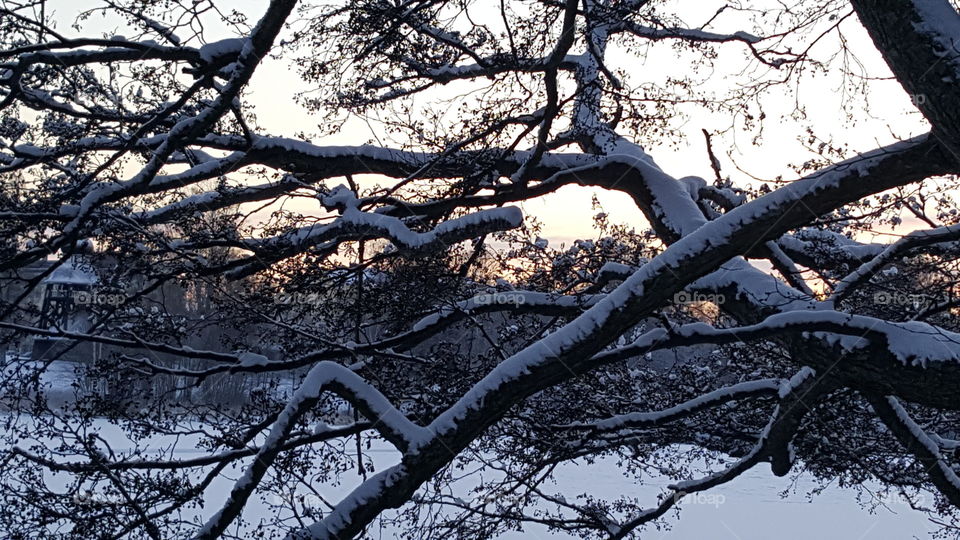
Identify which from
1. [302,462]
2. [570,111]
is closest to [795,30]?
[570,111]

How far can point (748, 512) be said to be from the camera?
19047mm

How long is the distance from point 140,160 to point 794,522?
1759 cm

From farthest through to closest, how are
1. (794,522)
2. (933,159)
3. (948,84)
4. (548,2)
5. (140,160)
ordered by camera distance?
(794,522), (140,160), (548,2), (933,159), (948,84)

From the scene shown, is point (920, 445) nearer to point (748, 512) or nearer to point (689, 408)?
point (689, 408)

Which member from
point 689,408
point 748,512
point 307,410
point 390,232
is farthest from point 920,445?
point 748,512

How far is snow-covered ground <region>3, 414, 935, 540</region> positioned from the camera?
1603cm

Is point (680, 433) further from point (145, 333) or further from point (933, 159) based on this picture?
point (145, 333)

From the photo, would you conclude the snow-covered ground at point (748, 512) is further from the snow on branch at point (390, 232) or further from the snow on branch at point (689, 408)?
the snow on branch at point (390, 232)

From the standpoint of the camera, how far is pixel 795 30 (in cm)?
536

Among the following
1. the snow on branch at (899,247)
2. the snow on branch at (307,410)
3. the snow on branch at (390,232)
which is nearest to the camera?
the snow on branch at (307,410)

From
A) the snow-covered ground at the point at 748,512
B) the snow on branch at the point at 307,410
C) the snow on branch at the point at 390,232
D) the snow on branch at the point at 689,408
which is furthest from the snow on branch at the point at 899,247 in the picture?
the snow-covered ground at the point at 748,512

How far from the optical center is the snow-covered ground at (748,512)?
52.6ft

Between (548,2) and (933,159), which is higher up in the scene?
(548,2)

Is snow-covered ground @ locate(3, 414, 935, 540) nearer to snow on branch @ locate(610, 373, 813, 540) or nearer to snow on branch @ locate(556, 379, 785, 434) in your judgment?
snow on branch @ locate(610, 373, 813, 540)
